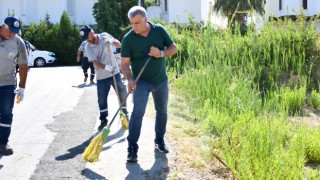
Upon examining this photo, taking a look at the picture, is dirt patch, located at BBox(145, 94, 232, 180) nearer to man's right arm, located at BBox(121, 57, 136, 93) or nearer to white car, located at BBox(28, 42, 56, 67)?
man's right arm, located at BBox(121, 57, 136, 93)

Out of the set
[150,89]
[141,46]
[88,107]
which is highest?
[141,46]

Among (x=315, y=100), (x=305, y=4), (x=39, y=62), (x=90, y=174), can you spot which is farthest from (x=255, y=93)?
(x=305, y=4)

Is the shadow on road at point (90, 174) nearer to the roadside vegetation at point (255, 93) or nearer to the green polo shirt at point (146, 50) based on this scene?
the green polo shirt at point (146, 50)

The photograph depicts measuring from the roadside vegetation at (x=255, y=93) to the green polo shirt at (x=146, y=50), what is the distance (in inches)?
45.1

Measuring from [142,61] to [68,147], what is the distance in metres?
1.88

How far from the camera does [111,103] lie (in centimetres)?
1102

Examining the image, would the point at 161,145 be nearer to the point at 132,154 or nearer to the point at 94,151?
the point at 132,154

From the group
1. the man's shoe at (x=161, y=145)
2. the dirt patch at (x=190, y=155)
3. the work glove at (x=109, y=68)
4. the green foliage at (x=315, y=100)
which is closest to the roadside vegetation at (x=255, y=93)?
the green foliage at (x=315, y=100)

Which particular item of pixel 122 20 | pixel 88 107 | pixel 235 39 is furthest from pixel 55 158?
pixel 122 20

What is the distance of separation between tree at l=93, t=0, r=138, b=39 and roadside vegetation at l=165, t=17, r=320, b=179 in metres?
17.6

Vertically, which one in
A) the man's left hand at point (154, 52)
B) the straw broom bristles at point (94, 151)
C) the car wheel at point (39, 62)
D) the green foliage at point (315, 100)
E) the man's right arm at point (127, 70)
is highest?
the man's left hand at point (154, 52)

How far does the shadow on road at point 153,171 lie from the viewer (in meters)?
5.76

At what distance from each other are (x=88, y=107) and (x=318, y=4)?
30155 mm

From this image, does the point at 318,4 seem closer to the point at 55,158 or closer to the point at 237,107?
the point at 237,107
